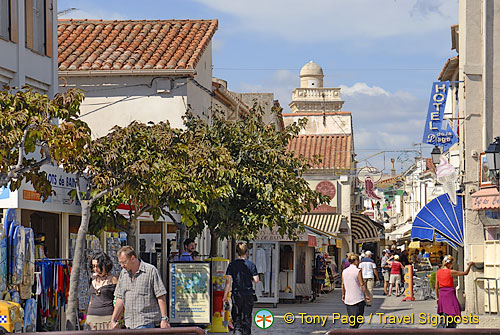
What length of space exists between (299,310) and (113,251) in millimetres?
10127

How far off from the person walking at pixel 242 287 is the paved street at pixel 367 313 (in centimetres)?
303

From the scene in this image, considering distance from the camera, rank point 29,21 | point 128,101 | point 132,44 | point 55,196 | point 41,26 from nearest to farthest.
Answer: point 55,196 < point 29,21 < point 41,26 < point 128,101 < point 132,44

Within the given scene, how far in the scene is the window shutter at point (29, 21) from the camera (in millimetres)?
20172

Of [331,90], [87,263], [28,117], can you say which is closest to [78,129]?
[28,117]

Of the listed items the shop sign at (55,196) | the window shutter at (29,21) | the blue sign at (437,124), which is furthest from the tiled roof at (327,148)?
the shop sign at (55,196)

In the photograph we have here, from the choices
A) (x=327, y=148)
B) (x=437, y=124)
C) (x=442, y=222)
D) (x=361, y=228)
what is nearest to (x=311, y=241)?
(x=442, y=222)

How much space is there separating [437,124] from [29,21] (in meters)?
12.0

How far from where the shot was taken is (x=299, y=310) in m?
27.2

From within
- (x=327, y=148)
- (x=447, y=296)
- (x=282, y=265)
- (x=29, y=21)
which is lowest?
(x=282, y=265)

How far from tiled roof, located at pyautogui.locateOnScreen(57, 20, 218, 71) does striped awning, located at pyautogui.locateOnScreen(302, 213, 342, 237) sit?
15.8m

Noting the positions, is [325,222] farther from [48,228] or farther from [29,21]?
[48,228]

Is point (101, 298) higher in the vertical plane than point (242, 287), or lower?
higher

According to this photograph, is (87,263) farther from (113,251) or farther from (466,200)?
(466,200)

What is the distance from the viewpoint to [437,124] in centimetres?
2583
